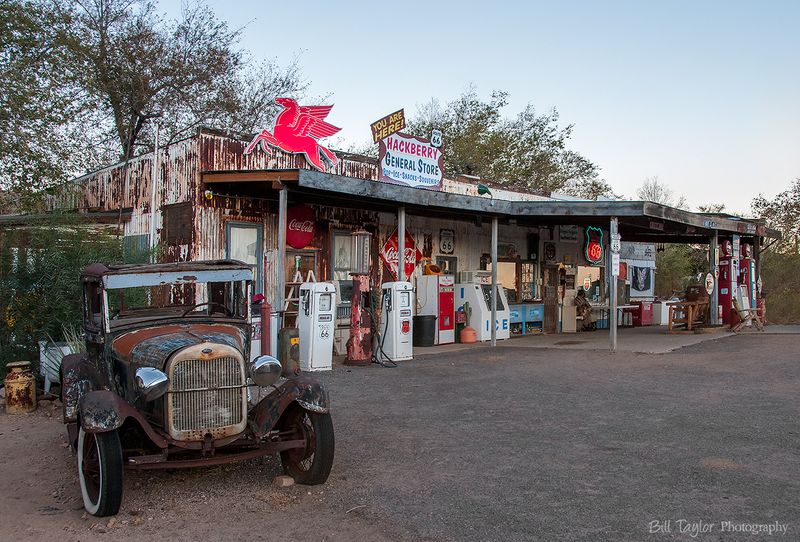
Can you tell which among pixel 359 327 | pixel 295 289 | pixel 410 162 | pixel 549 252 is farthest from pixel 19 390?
pixel 549 252

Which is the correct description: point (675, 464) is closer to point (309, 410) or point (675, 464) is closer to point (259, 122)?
point (309, 410)

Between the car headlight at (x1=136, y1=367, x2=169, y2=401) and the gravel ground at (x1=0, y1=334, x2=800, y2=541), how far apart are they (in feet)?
2.90

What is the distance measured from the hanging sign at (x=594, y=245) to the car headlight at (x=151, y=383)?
1692 cm

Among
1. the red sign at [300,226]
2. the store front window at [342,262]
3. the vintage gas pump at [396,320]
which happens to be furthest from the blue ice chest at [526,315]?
the red sign at [300,226]

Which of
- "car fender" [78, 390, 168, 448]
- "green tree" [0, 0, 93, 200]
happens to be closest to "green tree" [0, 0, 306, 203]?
"green tree" [0, 0, 93, 200]

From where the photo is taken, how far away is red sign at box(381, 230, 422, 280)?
609 inches

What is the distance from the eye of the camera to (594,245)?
20.6 metres

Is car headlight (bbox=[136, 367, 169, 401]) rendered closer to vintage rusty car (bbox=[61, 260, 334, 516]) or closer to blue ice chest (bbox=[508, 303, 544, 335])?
vintage rusty car (bbox=[61, 260, 334, 516])

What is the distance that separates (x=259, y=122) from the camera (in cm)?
2452

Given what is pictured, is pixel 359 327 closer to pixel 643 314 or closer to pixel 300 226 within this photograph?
pixel 300 226

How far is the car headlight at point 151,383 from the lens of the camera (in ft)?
14.9

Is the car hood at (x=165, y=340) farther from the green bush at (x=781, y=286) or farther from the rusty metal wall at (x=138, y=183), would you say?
the green bush at (x=781, y=286)

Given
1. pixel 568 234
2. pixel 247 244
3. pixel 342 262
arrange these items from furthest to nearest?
pixel 568 234, pixel 342 262, pixel 247 244

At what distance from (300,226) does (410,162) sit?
273 centimetres
